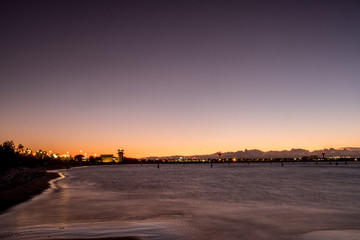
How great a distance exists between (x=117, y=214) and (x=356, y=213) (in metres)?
16.5

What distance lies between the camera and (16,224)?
48.0 ft

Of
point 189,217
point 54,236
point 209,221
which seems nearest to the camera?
point 54,236

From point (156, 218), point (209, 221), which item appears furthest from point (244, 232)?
point (156, 218)

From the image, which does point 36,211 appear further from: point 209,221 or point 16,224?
point 209,221

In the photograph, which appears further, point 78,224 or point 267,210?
point 267,210

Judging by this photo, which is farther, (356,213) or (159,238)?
(356,213)

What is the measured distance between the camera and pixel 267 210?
2114cm

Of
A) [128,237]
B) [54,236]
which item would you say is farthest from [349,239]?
[54,236]

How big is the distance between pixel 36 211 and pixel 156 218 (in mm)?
8163

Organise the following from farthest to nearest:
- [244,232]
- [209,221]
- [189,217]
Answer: [189,217] → [209,221] → [244,232]

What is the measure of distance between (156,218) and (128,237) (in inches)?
210

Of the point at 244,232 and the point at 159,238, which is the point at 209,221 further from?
the point at 159,238

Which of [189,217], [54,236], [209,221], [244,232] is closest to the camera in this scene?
[54,236]

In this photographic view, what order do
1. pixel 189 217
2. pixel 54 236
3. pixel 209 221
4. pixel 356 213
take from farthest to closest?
pixel 356 213 < pixel 189 217 < pixel 209 221 < pixel 54 236
